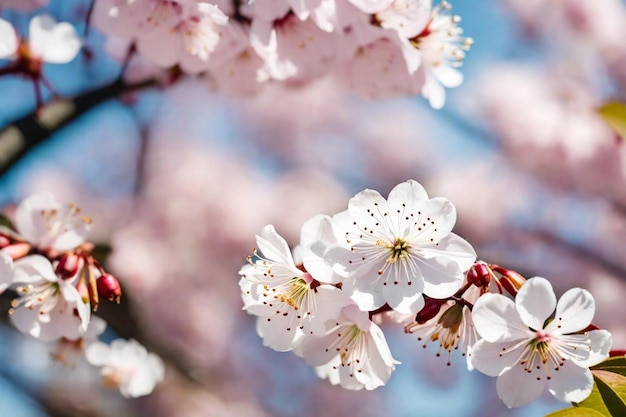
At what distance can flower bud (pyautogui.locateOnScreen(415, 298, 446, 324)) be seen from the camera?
2.83 feet

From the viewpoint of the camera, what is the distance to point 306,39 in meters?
1.47

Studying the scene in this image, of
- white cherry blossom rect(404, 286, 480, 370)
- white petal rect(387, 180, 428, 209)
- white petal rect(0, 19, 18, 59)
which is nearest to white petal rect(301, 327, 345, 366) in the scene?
white cherry blossom rect(404, 286, 480, 370)

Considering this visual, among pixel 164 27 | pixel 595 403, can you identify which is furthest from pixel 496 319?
pixel 164 27

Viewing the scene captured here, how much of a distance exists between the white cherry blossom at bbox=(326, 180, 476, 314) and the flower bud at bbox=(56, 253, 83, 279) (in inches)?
17.2

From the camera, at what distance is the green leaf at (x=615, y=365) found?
2.71 ft

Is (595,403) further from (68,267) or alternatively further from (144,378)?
(144,378)

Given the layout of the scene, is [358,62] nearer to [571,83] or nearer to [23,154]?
[23,154]

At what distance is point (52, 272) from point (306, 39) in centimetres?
72

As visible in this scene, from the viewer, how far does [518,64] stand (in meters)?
4.60

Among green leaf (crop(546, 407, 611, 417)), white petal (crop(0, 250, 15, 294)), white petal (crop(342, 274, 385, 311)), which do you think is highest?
white petal (crop(342, 274, 385, 311))

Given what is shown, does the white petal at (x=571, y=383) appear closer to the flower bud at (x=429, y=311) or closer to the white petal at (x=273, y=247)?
the flower bud at (x=429, y=311)

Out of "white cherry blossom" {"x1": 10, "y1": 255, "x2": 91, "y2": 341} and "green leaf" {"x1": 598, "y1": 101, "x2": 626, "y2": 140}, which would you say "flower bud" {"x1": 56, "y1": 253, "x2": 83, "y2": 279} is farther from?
"green leaf" {"x1": 598, "y1": 101, "x2": 626, "y2": 140}

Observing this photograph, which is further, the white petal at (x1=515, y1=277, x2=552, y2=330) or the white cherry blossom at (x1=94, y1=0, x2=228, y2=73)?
the white cherry blossom at (x1=94, y1=0, x2=228, y2=73)

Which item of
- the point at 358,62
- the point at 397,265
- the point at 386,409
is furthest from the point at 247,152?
the point at 397,265
